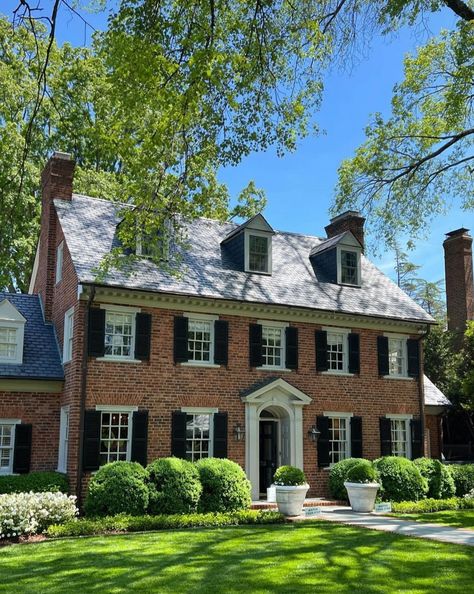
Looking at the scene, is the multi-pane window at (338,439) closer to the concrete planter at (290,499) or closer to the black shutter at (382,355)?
the black shutter at (382,355)

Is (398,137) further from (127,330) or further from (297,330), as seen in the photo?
(127,330)

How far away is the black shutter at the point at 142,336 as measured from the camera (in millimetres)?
17000

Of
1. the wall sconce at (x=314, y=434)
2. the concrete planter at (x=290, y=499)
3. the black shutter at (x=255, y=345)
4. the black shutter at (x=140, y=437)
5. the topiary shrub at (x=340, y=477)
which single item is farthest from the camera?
the wall sconce at (x=314, y=434)

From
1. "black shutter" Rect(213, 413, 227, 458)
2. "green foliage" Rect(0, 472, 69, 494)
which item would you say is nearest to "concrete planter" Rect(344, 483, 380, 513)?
"black shutter" Rect(213, 413, 227, 458)

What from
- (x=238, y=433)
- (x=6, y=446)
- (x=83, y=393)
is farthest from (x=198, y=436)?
(x=6, y=446)

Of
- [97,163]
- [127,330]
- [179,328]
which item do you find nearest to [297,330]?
[179,328]

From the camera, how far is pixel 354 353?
20.6 m

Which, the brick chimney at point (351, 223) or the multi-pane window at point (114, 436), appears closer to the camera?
the multi-pane window at point (114, 436)

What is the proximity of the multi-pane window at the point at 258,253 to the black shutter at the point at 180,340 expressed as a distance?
373 cm

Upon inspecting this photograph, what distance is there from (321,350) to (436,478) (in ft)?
16.8

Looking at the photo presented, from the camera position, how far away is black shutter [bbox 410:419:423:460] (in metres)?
21.2

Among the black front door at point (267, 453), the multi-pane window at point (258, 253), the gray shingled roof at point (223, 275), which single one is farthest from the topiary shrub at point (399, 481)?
the multi-pane window at point (258, 253)

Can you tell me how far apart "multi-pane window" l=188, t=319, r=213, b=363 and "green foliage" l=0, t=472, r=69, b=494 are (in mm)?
4769

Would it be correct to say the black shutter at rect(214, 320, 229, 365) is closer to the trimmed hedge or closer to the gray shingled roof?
the gray shingled roof
